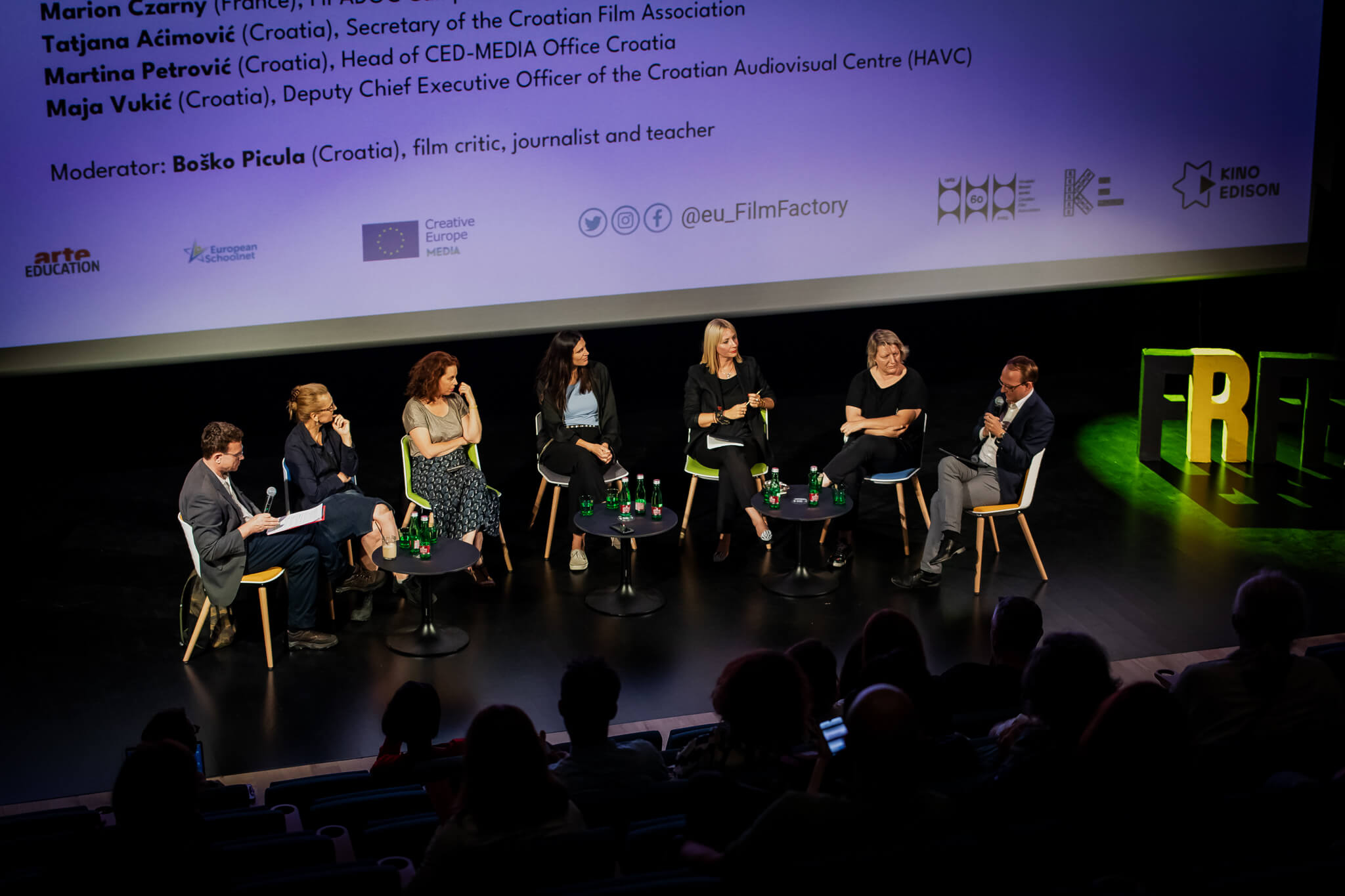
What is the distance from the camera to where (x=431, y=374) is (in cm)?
596

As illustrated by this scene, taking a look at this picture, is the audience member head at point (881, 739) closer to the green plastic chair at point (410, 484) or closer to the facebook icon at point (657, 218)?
the green plastic chair at point (410, 484)

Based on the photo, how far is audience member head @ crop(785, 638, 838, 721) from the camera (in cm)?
340

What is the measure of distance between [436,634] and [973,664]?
2536 millimetres

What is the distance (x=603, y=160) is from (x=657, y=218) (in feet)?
1.37

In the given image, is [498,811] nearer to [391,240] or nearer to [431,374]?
[431,374]

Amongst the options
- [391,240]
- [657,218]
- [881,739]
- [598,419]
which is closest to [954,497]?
[598,419]

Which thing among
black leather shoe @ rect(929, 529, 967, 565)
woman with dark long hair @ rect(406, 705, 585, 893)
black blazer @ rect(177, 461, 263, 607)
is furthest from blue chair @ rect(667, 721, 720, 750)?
black leather shoe @ rect(929, 529, 967, 565)

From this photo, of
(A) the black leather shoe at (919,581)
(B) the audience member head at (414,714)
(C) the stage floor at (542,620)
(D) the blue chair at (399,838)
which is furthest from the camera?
(A) the black leather shoe at (919,581)

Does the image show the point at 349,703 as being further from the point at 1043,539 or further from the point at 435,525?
the point at 1043,539

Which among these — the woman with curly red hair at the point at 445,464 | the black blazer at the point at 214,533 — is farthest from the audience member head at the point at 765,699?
the woman with curly red hair at the point at 445,464

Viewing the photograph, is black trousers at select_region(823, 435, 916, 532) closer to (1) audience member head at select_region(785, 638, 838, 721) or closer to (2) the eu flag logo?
(2) the eu flag logo

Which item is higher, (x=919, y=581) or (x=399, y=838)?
(x=399, y=838)

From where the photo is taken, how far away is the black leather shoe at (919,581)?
19.4 ft

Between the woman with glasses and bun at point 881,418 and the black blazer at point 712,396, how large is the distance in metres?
0.39
